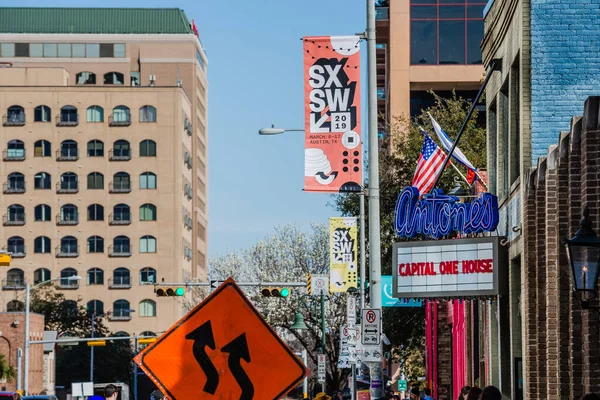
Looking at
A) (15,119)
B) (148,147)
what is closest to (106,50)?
(15,119)

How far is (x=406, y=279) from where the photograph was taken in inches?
1014

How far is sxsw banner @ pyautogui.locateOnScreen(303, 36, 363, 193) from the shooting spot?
2175 cm

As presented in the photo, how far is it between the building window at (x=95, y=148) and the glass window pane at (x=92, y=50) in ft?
44.6

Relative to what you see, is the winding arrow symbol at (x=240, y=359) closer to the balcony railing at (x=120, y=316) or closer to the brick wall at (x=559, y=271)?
the brick wall at (x=559, y=271)

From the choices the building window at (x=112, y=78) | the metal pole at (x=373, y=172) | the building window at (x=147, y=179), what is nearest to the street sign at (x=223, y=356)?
the metal pole at (x=373, y=172)

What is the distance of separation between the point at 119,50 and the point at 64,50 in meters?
5.30

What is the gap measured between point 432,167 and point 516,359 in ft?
23.6

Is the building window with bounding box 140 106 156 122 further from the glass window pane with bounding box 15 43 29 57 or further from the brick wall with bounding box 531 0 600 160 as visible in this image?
the brick wall with bounding box 531 0 600 160

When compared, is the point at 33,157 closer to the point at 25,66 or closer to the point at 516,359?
the point at 25,66

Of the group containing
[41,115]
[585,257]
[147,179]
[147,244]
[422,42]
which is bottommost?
[585,257]

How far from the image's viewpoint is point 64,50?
433 feet

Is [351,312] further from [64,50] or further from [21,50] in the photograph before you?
[21,50]

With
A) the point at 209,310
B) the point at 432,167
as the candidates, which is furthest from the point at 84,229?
the point at 209,310

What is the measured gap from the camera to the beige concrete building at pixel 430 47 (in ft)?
233
